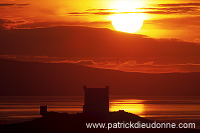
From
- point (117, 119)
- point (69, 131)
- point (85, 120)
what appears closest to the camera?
point (69, 131)

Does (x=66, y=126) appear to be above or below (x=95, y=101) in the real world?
below

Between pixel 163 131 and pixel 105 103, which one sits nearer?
pixel 163 131

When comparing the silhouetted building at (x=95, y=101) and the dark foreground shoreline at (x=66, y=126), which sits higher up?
the silhouetted building at (x=95, y=101)

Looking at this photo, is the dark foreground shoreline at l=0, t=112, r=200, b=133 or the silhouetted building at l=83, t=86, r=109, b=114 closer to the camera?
the dark foreground shoreline at l=0, t=112, r=200, b=133

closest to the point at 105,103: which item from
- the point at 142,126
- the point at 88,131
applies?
the point at 142,126

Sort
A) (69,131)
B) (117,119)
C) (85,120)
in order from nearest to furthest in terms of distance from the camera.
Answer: (69,131), (85,120), (117,119)

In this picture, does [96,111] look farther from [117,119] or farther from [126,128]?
[126,128]

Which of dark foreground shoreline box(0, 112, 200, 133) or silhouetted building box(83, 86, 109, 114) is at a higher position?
silhouetted building box(83, 86, 109, 114)

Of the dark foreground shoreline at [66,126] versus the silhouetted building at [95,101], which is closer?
the dark foreground shoreline at [66,126]

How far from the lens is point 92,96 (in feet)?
199

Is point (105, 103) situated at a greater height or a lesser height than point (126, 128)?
greater

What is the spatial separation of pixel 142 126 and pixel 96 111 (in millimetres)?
Result: 5899

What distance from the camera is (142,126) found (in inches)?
2217

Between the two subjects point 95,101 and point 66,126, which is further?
point 95,101
